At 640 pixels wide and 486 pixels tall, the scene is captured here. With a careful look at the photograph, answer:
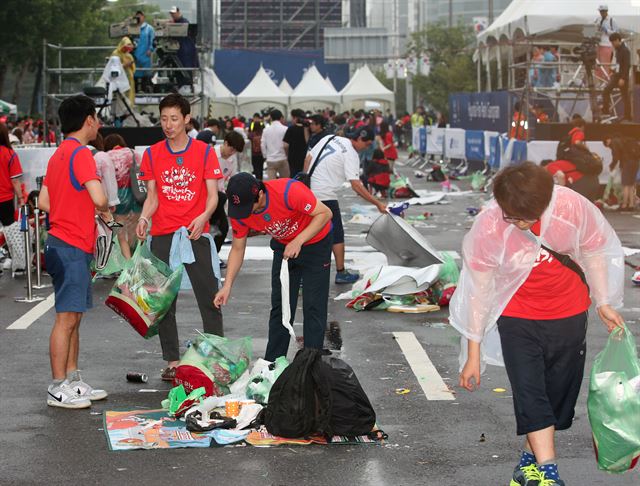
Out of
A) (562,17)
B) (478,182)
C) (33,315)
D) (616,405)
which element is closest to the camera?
(616,405)

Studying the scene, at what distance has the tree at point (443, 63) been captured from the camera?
62.1 meters

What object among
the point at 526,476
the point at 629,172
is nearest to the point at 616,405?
the point at 526,476

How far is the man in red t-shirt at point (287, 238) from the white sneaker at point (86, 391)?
1.07 meters

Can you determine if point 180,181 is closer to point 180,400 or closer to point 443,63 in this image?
point 180,400

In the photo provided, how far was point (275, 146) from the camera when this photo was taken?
23.5m

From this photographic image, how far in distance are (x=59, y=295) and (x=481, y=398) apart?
2822 millimetres

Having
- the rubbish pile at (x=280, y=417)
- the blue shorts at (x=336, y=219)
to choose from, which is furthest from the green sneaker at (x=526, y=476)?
the blue shorts at (x=336, y=219)

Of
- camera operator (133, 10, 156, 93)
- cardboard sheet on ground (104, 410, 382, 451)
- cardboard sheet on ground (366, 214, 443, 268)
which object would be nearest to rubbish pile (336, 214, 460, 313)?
cardboard sheet on ground (366, 214, 443, 268)

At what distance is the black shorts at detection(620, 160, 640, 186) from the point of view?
2245 cm

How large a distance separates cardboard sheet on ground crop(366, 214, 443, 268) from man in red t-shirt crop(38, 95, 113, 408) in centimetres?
508

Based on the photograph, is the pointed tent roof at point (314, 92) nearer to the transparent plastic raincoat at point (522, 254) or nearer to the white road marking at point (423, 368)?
the white road marking at point (423, 368)

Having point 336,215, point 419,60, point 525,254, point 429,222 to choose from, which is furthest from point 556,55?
point 419,60

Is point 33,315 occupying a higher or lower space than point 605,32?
lower

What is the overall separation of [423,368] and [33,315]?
432cm
